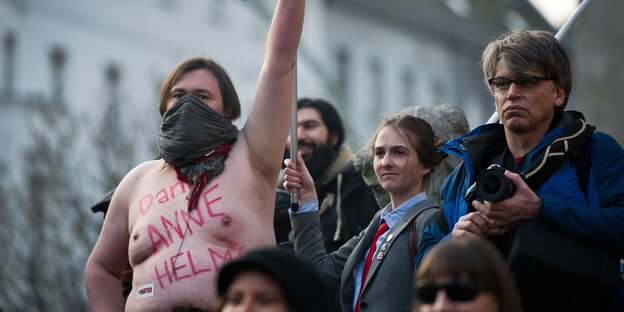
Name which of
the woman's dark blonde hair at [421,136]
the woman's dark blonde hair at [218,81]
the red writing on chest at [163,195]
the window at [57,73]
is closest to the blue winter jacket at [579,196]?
the woman's dark blonde hair at [421,136]

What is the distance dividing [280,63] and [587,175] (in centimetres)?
141

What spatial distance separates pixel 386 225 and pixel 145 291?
48.9 inches

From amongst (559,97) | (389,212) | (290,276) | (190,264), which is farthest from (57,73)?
(290,276)

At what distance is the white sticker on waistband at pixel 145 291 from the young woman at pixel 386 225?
92 centimetres

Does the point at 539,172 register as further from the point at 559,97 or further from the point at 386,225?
the point at 386,225

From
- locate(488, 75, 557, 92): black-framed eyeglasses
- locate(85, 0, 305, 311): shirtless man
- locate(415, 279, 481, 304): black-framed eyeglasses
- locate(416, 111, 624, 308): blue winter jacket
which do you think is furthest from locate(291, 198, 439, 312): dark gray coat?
locate(415, 279, 481, 304): black-framed eyeglasses

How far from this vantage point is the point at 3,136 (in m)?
40.8

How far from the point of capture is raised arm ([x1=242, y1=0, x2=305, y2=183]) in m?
6.47

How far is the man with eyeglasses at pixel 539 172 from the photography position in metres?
5.70

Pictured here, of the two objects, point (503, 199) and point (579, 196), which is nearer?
point (503, 199)

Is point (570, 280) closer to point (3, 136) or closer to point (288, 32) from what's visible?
point (288, 32)

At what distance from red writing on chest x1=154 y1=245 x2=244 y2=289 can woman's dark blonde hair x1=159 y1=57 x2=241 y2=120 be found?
0.98 meters

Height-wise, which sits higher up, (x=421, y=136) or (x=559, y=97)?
(x=559, y=97)

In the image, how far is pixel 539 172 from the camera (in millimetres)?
5969
